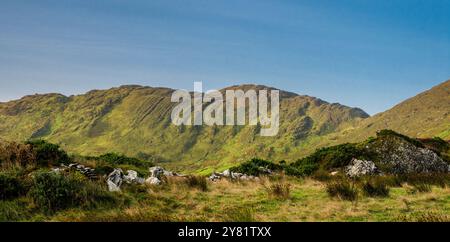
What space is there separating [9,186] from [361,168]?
23.8m

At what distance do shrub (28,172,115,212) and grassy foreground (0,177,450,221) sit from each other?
298 millimetres

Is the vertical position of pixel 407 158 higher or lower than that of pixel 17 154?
lower

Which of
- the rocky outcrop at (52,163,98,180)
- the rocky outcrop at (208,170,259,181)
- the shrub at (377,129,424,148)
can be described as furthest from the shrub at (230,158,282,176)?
the rocky outcrop at (52,163,98,180)

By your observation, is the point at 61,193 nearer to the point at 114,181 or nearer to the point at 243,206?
the point at 114,181

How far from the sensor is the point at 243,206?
46.9 ft

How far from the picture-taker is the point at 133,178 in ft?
61.6

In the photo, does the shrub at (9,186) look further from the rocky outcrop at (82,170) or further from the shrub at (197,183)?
the shrub at (197,183)

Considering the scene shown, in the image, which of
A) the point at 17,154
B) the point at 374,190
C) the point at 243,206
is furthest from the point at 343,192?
the point at 17,154

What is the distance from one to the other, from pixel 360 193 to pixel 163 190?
8.65 metres

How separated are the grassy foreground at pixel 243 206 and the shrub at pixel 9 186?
0.62 metres
